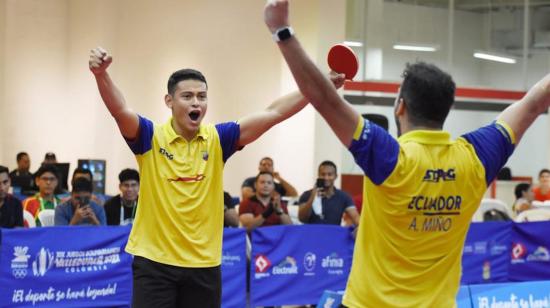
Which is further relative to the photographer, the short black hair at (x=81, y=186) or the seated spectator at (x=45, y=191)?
the seated spectator at (x=45, y=191)

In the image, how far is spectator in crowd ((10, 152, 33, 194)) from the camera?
18062 millimetres

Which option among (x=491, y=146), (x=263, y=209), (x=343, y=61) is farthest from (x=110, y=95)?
(x=263, y=209)

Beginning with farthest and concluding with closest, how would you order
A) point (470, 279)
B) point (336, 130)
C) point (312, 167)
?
1. point (312, 167)
2. point (470, 279)
3. point (336, 130)

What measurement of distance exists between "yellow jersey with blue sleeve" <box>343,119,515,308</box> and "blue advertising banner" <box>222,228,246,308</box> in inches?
271

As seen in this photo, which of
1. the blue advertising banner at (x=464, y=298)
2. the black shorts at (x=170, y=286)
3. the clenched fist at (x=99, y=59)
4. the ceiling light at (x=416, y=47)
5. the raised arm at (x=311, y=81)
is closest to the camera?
the raised arm at (x=311, y=81)

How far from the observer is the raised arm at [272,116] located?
562 cm

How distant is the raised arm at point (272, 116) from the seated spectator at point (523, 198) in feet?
33.2

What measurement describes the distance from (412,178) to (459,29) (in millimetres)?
20188

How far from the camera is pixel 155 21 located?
73.1 feet

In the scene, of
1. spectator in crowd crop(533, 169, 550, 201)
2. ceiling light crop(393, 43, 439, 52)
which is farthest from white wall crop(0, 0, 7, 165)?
spectator in crowd crop(533, 169, 550, 201)

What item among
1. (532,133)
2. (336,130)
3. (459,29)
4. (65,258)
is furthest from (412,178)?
(532,133)

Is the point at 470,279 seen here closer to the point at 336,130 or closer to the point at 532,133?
the point at 336,130

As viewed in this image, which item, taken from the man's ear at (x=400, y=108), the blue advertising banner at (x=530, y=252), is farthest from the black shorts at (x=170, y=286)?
the blue advertising banner at (x=530, y=252)

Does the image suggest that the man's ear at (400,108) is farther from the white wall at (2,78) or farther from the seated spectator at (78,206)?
the white wall at (2,78)
